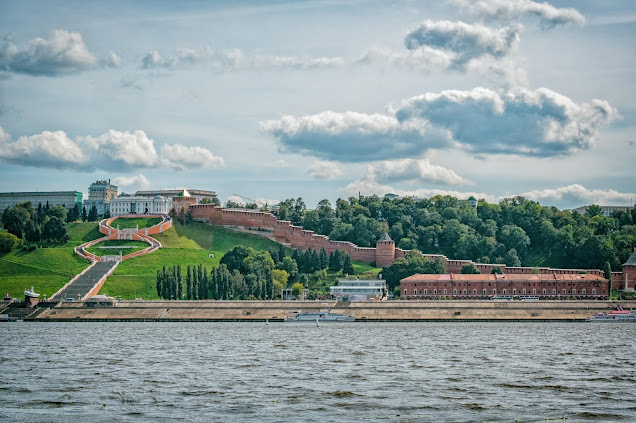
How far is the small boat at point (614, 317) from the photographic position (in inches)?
3194

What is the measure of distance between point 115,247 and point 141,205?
30589 millimetres

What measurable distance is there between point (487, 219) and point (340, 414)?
11811 cm

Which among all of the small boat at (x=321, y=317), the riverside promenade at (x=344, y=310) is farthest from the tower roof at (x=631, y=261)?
the small boat at (x=321, y=317)

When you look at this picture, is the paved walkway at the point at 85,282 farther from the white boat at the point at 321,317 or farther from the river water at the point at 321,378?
the river water at the point at 321,378

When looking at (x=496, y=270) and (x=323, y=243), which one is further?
(x=323, y=243)

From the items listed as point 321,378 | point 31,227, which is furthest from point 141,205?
point 321,378

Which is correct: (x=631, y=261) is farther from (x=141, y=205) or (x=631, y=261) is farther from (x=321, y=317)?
(x=141, y=205)

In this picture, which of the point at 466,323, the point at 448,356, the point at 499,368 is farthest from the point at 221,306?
the point at 499,368

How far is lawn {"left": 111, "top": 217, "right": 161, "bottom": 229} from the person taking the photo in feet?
449

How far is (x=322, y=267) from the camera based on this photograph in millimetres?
121875

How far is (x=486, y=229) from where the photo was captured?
446 feet

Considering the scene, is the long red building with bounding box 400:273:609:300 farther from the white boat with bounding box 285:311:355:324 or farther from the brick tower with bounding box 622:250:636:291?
the white boat with bounding box 285:311:355:324

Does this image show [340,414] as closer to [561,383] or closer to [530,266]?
[561,383]

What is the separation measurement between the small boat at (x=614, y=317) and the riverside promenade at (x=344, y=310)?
1.16 meters
